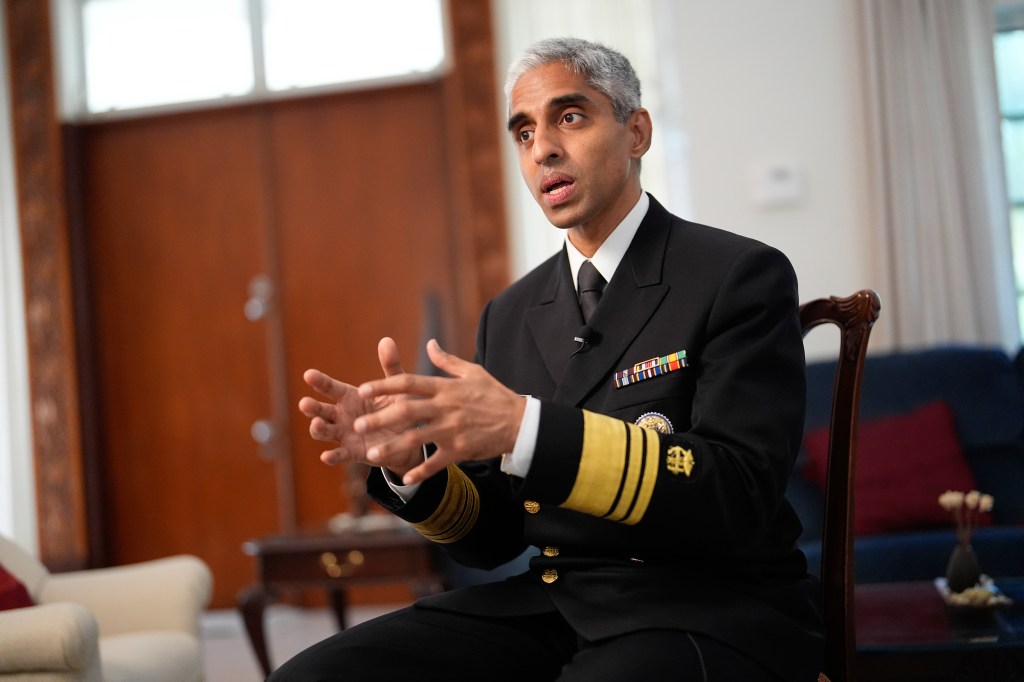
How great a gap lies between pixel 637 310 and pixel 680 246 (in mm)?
134

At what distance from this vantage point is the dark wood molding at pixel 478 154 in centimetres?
483

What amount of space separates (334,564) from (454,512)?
2.11 meters

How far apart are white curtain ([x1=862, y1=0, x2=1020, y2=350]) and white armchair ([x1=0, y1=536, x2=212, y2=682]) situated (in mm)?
2816

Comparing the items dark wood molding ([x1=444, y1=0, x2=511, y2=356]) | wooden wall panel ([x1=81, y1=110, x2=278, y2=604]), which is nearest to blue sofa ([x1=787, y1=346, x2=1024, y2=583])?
dark wood molding ([x1=444, y1=0, x2=511, y2=356])

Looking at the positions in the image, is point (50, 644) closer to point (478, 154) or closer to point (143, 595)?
point (143, 595)

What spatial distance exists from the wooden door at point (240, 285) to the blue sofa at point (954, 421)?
2069 millimetres

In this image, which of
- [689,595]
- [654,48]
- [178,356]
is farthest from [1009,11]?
[178,356]

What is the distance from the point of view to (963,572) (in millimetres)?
2246

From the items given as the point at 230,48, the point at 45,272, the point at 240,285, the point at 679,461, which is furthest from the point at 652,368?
the point at 45,272

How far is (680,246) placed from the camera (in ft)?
5.39

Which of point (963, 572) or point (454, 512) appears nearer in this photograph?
point (454, 512)

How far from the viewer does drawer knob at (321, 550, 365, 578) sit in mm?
3598

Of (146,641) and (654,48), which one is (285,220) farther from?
(146,641)

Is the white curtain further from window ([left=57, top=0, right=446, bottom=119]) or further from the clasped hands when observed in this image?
the clasped hands
